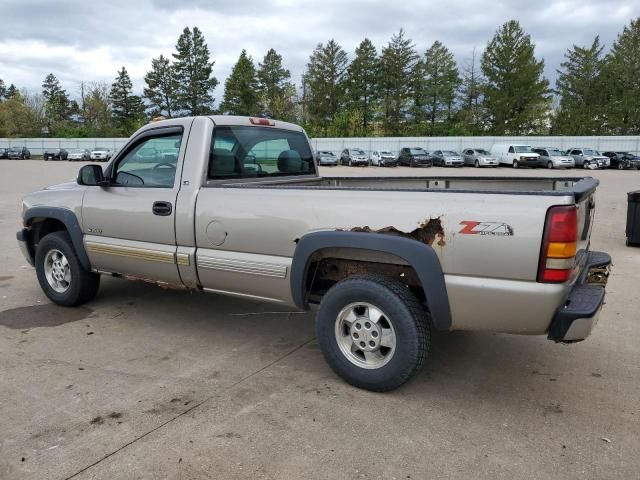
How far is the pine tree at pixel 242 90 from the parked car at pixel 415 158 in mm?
39551

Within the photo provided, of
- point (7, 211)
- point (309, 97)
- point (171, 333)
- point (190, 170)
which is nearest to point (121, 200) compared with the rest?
point (190, 170)

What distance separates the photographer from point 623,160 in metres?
37.5

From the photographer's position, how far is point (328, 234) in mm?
3635

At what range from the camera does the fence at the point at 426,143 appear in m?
45.8

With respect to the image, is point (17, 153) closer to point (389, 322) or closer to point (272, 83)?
point (272, 83)

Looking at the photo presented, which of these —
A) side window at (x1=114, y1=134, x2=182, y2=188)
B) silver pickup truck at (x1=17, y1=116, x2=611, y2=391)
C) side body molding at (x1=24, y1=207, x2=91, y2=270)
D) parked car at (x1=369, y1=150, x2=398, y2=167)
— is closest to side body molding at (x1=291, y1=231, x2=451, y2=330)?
silver pickup truck at (x1=17, y1=116, x2=611, y2=391)

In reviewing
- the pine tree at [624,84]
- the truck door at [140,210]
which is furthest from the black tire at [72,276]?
the pine tree at [624,84]

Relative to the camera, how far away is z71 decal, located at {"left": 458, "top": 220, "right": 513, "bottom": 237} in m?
3.10

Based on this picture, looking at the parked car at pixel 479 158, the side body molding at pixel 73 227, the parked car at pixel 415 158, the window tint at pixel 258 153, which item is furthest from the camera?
the parked car at pixel 415 158

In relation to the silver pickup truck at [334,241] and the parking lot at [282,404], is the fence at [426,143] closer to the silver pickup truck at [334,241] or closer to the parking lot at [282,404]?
the silver pickup truck at [334,241]

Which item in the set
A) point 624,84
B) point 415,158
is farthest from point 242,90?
point 624,84

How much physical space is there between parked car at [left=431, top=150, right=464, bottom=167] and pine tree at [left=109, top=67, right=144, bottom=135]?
2239 inches

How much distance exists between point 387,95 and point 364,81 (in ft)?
12.6

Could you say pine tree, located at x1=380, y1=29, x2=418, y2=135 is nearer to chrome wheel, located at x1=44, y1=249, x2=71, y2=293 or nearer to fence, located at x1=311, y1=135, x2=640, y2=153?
fence, located at x1=311, y1=135, x2=640, y2=153
